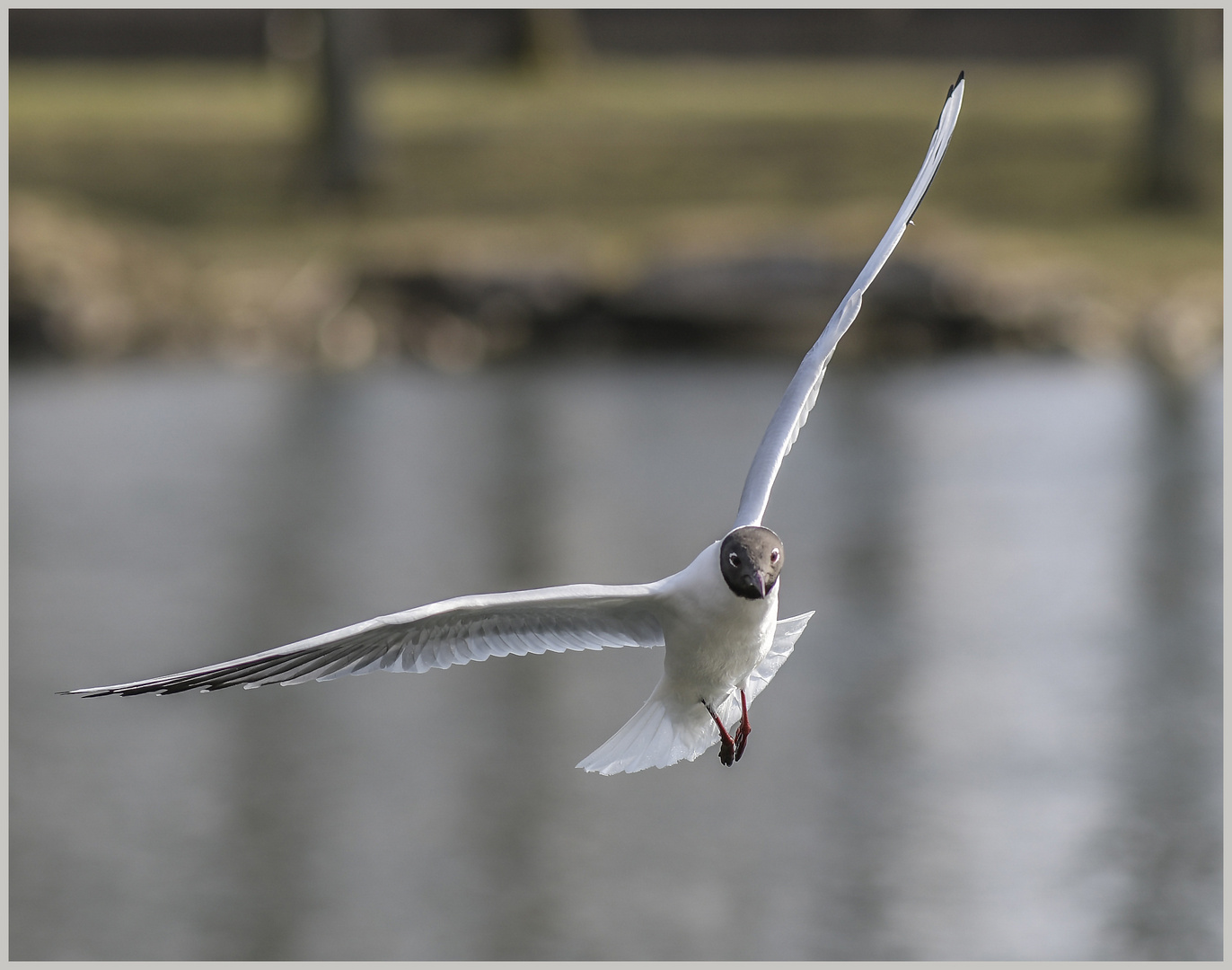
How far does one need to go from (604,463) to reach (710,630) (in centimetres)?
2725

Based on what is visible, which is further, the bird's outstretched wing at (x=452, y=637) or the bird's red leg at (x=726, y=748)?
the bird's red leg at (x=726, y=748)

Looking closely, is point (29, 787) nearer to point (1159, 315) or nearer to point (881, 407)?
point (881, 407)

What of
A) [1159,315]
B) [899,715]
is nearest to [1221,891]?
[899,715]

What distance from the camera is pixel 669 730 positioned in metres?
8.19

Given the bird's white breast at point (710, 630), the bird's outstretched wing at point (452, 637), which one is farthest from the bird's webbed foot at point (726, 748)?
the bird's outstretched wing at point (452, 637)

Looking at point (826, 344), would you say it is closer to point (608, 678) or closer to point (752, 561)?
point (752, 561)

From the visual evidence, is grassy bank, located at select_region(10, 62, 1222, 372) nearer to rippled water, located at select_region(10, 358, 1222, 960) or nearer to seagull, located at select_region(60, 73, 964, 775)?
rippled water, located at select_region(10, 358, 1222, 960)

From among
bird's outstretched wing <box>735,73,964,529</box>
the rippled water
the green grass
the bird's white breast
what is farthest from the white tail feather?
the green grass

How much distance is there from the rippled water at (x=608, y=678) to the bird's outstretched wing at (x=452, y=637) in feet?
38.4

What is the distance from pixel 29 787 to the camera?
2341 cm

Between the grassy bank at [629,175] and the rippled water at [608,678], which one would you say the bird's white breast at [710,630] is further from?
the grassy bank at [629,175]

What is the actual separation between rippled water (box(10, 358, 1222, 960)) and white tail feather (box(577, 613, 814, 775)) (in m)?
11.6

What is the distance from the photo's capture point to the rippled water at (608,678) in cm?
2097

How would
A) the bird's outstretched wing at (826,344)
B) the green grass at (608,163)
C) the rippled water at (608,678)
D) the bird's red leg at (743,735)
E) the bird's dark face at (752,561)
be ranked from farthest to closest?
the green grass at (608,163) → the rippled water at (608,678) → the bird's outstretched wing at (826,344) → the bird's red leg at (743,735) → the bird's dark face at (752,561)
